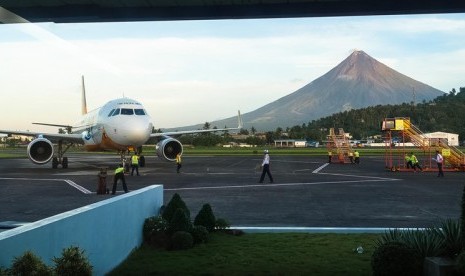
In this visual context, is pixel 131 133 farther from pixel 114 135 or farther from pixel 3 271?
pixel 3 271

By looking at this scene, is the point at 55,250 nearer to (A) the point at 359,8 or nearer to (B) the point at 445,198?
(A) the point at 359,8

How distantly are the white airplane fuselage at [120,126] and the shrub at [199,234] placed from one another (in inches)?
864

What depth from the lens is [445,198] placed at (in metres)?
17.9

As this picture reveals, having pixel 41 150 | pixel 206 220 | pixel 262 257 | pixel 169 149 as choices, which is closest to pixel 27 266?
pixel 262 257

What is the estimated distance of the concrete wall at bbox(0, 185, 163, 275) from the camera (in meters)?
5.28

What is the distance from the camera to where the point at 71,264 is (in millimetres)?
5586

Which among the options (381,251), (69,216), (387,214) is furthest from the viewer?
(387,214)

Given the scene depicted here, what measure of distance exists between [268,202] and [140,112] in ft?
59.2

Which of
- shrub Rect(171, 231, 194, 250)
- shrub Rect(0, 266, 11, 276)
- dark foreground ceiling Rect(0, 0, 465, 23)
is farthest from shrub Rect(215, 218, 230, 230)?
shrub Rect(0, 266, 11, 276)

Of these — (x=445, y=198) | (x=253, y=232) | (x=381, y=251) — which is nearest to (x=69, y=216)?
(x=381, y=251)

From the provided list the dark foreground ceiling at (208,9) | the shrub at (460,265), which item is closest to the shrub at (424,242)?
the shrub at (460,265)

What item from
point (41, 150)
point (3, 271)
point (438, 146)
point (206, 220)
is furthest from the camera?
point (438, 146)

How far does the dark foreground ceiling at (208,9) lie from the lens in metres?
5.66

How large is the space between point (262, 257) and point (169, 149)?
27272 mm
